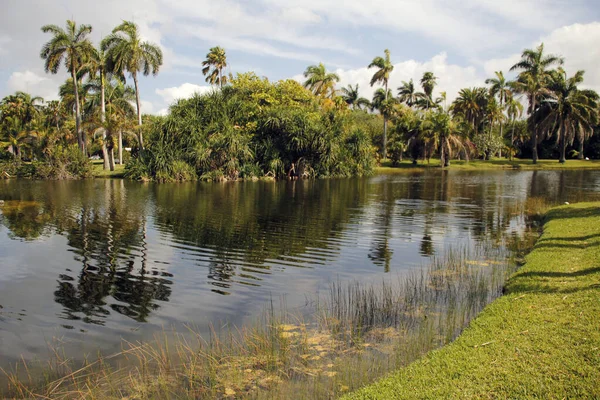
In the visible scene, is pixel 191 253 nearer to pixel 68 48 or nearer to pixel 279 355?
pixel 279 355

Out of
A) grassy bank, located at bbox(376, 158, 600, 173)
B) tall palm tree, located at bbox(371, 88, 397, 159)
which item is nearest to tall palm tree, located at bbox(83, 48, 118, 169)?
grassy bank, located at bbox(376, 158, 600, 173)

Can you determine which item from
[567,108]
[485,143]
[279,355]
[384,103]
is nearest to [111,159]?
[384,103]

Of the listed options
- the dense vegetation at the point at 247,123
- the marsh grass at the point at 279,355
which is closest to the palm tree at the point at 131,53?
the dense vegetation at the point at 247,123

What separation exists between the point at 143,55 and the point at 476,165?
162 feet

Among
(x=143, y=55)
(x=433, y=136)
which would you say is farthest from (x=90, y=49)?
(x=433, y=136)

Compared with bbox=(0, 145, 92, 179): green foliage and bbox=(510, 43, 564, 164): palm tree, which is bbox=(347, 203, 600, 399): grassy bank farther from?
bbox=(510, 43, 564, 164): palm tree

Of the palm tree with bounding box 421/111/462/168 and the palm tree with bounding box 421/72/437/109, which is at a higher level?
the palm tree with bounding box 421/72/437/109

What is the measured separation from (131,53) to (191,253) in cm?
4455

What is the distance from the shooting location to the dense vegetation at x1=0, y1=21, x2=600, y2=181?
164ft

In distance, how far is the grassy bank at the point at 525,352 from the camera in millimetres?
5539

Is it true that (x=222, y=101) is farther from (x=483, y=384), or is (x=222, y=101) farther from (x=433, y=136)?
(x=483, y=384)

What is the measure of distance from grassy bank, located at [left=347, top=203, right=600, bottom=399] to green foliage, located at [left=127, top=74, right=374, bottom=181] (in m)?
41.7

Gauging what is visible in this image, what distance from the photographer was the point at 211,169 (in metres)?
49.5

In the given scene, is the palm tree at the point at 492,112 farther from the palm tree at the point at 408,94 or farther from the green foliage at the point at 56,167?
the green foliage at the point at 56,167
